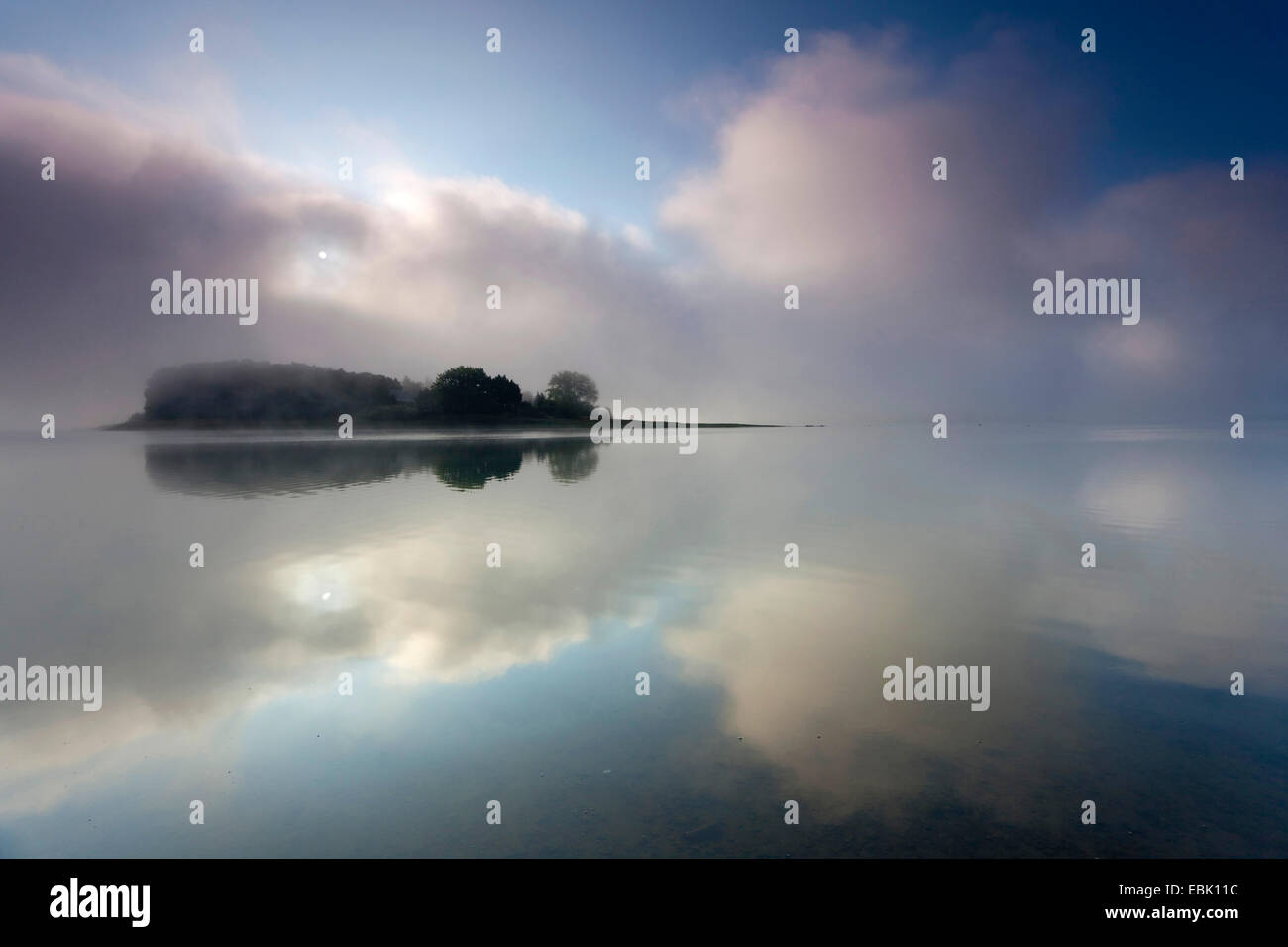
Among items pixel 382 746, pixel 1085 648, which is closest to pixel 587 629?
pixel 382 746

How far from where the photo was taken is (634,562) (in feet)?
41.4

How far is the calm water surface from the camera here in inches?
185

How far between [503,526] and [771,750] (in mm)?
11971

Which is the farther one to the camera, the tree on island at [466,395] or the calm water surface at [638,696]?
the tree on island at [466,395]

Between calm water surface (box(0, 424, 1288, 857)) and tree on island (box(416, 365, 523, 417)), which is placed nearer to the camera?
calm water surface (box(0, 424, 1288, 857))

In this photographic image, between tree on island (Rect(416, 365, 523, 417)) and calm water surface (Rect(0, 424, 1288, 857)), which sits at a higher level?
tree on island (Rect(416, 365, 523, 417))

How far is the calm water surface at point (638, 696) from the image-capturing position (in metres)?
4.69

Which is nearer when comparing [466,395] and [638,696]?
[638,696]

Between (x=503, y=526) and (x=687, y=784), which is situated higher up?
(x=503, y=526)

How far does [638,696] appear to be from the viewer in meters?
6.80
